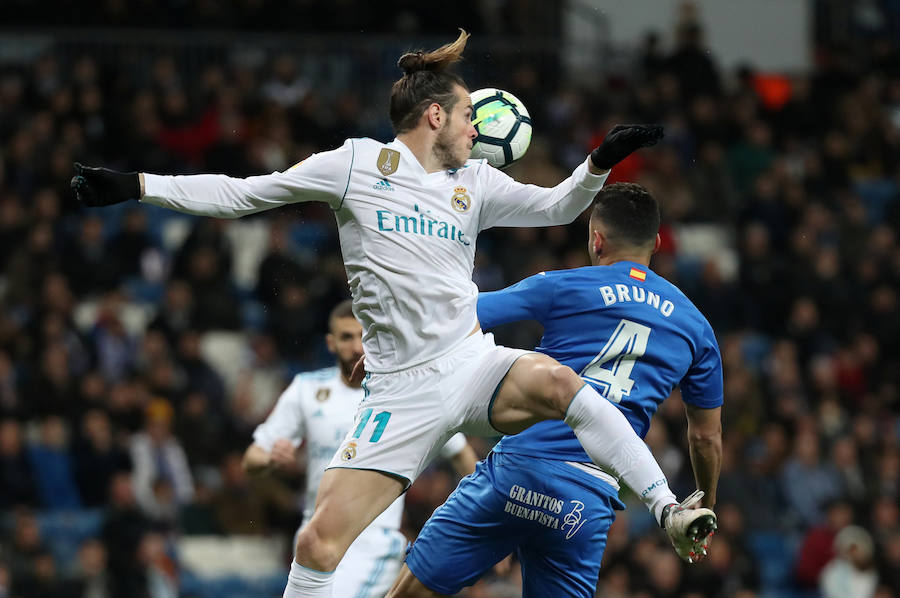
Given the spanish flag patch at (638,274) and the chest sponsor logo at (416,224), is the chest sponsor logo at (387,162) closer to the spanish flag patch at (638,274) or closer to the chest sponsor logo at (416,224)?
the chest sponsor logo at (416,224)

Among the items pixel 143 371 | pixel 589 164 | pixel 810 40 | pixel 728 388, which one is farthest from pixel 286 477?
pixel 810 40

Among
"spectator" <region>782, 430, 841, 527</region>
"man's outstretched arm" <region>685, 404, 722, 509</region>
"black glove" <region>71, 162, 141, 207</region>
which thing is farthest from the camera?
"spectator" <region>782, 430, 841, 527</region>

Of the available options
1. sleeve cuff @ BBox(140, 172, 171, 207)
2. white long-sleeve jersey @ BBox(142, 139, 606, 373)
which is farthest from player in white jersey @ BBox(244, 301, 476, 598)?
sleeve cuff @ BBox(140, 172, 171, 207)

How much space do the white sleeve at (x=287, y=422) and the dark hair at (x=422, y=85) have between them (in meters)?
2.26

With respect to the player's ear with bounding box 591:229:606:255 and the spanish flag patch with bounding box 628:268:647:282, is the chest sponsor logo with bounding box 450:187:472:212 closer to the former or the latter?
the player's ear with bounding box 591:229:606:255

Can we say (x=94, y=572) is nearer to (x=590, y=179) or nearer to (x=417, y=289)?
(x=417, y=289)

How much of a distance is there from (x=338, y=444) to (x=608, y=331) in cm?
223

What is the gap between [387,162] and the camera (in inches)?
231

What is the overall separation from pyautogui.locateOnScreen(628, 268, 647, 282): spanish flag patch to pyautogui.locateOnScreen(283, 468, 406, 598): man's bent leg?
4.49ft

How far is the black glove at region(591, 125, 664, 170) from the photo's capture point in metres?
5.70

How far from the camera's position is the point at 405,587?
20.0 ft

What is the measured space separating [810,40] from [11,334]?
12414 mm

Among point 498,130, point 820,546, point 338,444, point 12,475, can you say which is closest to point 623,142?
point 498,130

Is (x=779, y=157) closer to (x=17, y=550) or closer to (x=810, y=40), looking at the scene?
(x=810, y=40)
